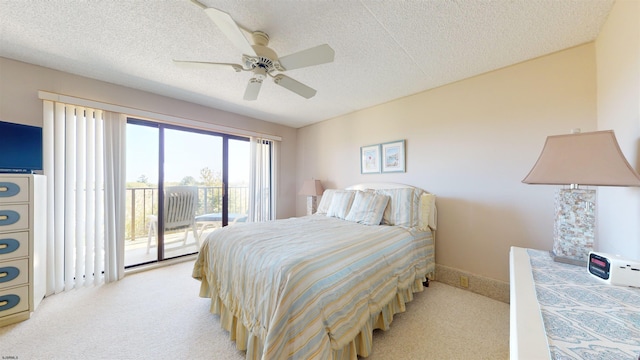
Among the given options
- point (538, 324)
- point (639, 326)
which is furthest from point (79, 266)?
point (639, 326)

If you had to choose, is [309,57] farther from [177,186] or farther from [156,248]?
[156,248]

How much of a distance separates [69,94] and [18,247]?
Result: 1.63 m

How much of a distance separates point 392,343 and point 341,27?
2.45 meters

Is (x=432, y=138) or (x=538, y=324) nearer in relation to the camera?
(x=538, y=324)

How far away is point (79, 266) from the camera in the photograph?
2.33 m

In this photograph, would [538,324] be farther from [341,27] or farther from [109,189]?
[109,189]

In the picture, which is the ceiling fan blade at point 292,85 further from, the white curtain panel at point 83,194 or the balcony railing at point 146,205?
the balcony railing at point 146,205

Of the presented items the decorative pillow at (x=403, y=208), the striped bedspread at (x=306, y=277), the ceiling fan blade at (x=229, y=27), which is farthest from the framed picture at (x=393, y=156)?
the ceiling fan blade at (x=229, y=27)

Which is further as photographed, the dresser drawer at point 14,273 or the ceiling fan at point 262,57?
the dresser drawer at point 14,273

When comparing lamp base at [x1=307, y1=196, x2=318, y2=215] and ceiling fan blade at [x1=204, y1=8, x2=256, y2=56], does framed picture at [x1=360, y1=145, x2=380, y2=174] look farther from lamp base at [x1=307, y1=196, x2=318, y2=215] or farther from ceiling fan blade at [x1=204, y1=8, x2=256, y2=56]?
ceiling fan blade at [x1=204, y1=8, x2=256, y2=56]

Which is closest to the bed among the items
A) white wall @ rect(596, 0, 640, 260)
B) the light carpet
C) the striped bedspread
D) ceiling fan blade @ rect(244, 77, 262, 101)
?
the striped bedspread

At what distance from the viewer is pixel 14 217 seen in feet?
5.82

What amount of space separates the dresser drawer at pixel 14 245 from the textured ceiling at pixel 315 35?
167 cm

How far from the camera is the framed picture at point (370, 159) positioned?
3117 mm
